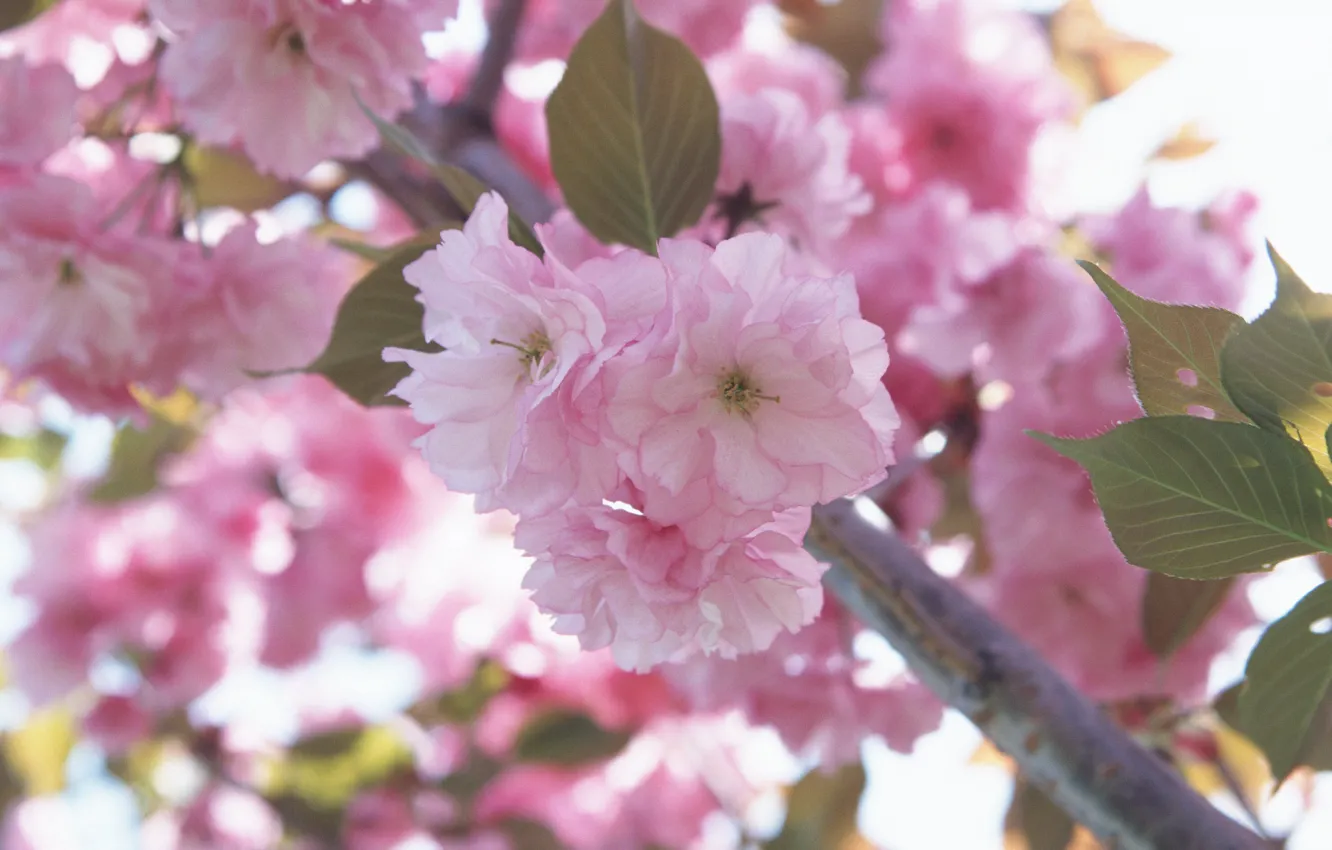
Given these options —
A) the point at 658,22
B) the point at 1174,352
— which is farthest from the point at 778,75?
the point at 1174,352

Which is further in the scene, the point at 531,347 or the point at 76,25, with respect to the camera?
the point at 76,25

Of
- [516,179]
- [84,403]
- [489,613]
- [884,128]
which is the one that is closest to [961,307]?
[884,128]

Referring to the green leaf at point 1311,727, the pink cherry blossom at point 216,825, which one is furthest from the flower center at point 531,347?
the pink cherry blossom at point 216,825

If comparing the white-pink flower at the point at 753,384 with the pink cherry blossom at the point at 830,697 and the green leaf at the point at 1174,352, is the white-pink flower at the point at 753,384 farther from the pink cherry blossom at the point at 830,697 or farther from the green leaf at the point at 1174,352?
the pink cherry blossom at the point at 830,697

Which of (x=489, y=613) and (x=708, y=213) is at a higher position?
(x=708, y=213)

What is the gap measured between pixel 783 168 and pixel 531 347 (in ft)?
1.11

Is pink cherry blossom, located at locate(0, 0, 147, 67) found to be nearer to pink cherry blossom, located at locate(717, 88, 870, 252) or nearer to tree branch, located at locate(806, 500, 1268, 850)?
pink cherry blossom, located at locate(717, 88, 870, 252)

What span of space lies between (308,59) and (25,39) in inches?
25.0

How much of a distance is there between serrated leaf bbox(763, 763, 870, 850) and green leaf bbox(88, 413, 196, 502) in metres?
1.13

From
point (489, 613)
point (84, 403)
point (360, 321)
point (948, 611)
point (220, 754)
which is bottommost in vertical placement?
point (220, 754)

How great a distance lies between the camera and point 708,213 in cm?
82

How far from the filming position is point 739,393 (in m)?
0.54

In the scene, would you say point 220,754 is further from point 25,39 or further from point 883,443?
point 883,443

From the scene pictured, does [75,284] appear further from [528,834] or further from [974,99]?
[528,834]
